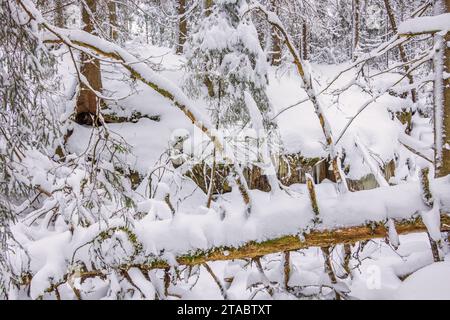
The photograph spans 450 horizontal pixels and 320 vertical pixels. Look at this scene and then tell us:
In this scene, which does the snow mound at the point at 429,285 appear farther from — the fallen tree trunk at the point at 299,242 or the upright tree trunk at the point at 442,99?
the upright tree trunk at the point at 442,99

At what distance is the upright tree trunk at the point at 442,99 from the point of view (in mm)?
3086

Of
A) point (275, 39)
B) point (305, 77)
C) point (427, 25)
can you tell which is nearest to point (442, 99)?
point (427, 25)

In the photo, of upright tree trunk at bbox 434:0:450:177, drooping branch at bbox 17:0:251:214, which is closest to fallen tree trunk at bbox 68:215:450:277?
drooping branch at bbox 17:0:251:214

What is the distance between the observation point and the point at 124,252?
10.8 feet

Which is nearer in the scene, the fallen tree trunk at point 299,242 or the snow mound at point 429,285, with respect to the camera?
the snow mound at point 429,285

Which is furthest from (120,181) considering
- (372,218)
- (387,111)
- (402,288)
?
(387,111)

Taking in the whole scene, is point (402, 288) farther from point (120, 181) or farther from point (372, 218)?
point (120, 181)

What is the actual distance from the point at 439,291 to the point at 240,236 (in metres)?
1.69

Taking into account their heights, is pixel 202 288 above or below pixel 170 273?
below

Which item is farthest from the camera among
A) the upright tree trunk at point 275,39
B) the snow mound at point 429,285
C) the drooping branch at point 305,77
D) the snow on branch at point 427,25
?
the upright tree trunk at point 275,39

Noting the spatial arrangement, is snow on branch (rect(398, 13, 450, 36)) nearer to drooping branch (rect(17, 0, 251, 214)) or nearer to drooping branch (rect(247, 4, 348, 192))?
drooping branch (rect(247, 4, 348, 192))

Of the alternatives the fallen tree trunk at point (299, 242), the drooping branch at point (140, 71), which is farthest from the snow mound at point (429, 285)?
the drooping branch at point (140, 71)

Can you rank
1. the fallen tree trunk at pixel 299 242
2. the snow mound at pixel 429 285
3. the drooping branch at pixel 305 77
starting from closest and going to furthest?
1. the snow mound at pixel 429 285
2. the drooping branch at pixel 305 77
3. the fallen tree trunk at pixel 299 242

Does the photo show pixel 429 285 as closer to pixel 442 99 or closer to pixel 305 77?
pixel 442 99
